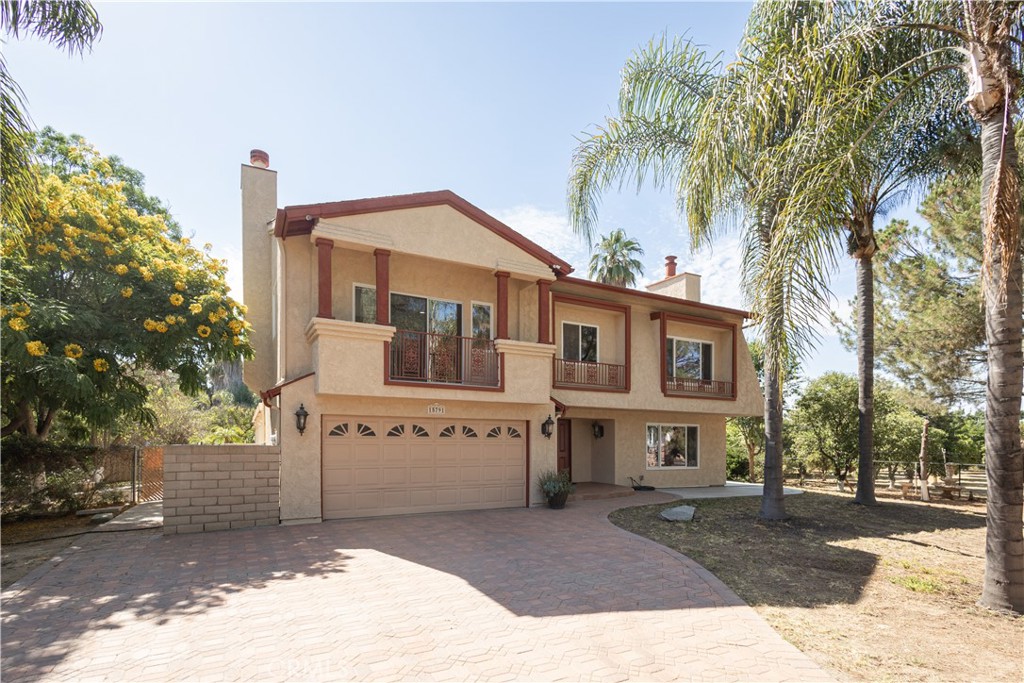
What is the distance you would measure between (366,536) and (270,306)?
23.7ft

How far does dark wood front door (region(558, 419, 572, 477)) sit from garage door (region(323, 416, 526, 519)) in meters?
3.71

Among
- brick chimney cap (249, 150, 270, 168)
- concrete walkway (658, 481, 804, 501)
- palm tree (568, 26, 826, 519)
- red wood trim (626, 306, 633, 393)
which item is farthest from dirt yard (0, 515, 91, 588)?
concrete walkway (658, 481, 804, 501)

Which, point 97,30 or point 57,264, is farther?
point 57,264

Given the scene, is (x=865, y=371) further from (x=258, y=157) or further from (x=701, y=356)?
(x=258, y=157)

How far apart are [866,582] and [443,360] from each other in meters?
8.96

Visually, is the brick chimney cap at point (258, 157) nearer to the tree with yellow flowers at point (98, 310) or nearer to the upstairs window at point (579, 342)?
the tree with yellow flowers at point (98, 310)

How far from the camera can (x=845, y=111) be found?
680 centimetres

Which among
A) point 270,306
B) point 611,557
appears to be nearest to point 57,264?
point 270,306

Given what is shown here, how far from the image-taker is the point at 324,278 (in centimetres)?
1077

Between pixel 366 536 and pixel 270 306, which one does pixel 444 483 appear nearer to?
pixel 366 536

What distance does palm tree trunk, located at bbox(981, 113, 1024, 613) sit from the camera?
20.2ft

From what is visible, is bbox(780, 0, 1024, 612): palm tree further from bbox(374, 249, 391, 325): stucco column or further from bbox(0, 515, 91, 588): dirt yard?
bbox(0, 515, 91, 588): dirt yard

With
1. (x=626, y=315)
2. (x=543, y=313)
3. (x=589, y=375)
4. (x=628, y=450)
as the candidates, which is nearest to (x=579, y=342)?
(x=589, y=375)

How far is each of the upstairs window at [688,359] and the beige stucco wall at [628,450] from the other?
1.44 meters
